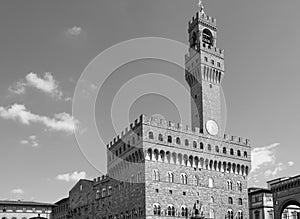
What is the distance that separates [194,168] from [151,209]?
937 cm

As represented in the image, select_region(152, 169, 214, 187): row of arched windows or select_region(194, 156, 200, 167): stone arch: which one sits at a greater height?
select_region(194, 156, 200, 167): stone arch

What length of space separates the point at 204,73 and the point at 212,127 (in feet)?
28.1

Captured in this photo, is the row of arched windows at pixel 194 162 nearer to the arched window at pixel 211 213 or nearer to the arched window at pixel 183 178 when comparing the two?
the arched window at pixel 183 178

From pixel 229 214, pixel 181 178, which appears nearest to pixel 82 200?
pixel 181 178

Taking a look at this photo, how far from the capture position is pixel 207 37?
73.4 metres

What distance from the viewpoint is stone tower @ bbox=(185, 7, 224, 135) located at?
6869cm

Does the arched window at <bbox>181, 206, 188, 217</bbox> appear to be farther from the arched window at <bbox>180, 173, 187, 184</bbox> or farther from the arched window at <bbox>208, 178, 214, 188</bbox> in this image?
the arched window at <bbox>208, 178, 214, 188</bbox>

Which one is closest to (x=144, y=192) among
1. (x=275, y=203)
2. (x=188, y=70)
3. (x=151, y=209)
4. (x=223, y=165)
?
Answer: (x=151, y=209)

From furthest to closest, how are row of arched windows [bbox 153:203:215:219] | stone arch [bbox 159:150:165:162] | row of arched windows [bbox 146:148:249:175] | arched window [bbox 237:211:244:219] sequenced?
arched window [bbox 237:211:244:219] → stone arch [bbox 159:150:165:162] → row of arched windows [bbox 146:148:249:175] → row of arched windows [bbox 153:203:215:219]

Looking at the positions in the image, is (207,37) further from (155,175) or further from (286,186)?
(286,186)

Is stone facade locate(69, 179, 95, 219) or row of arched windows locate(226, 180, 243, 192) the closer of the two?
row of arched windows locate(226, 180, 243, 192)

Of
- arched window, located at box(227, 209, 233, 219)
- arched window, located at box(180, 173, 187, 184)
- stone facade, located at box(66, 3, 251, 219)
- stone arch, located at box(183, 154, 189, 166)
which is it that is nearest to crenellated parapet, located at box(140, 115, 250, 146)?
stone facade, located at box(66, 3, 251, 219)

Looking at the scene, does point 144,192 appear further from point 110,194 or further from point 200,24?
point 200,24

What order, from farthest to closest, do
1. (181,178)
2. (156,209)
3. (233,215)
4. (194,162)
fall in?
1. (233,215)
2. (194,162)
3. (181,178)
4. (156,209)
